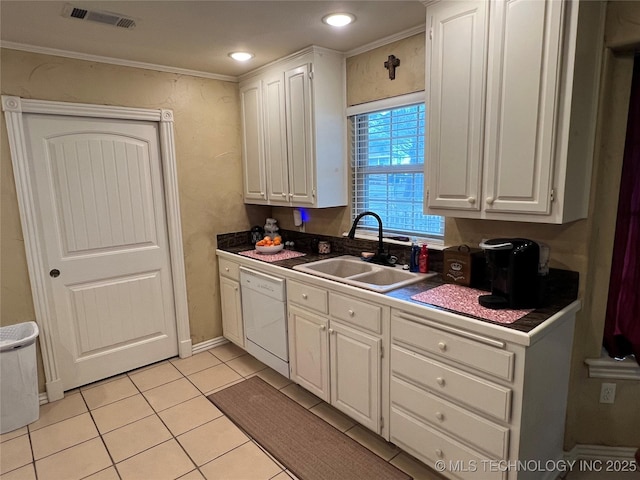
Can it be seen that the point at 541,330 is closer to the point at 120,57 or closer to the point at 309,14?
the point at 309,14

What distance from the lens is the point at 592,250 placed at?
6.35 ft

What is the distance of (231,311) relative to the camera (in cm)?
346

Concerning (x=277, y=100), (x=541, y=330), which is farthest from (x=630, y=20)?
(x=277, y=100)

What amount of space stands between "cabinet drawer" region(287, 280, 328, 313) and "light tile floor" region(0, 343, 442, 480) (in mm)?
740

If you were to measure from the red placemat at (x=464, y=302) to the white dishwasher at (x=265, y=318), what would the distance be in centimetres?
110

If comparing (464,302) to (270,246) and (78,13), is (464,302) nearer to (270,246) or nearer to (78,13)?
(270,246)

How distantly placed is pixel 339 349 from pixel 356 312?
317mm

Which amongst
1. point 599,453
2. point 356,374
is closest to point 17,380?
point 356,374

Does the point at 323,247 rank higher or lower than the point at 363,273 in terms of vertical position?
higher

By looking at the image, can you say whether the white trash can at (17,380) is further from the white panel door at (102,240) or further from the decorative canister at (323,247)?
the decorative canister at (323,247)

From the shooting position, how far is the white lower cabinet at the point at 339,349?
86.0 inches

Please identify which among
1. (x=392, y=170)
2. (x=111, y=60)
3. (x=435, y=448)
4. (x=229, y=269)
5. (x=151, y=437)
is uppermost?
(x=111, y=60)

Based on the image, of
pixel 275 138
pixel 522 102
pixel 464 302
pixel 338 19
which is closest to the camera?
pixel 522 102

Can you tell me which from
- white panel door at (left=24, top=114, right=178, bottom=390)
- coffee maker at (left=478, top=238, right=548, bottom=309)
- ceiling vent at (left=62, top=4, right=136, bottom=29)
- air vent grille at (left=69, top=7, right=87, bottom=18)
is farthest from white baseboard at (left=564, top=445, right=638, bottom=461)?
air vent grille at (left=69, top=7, right=87, bottom=18)
